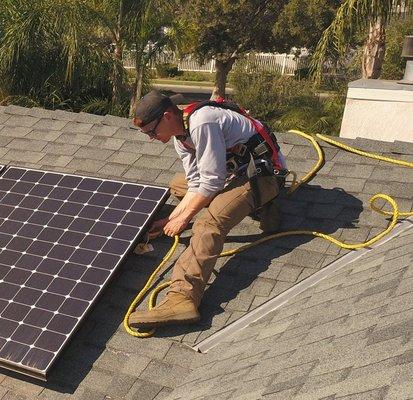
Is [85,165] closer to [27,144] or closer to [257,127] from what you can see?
[27,144]

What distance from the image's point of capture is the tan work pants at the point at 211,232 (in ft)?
11.8

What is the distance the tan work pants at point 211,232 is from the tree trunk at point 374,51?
12.7 meters

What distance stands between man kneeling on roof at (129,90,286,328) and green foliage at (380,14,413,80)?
19.6 metres

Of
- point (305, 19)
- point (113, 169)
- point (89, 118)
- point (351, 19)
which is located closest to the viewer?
point (113, 169)

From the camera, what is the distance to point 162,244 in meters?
4.30

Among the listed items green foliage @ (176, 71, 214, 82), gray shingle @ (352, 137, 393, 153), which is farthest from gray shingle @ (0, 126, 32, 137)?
green foliage @ (176, 71, 214, 82)

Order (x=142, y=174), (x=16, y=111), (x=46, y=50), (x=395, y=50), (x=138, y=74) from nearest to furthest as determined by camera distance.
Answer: (x=142, y=174)
(x=16, y=111)
(x=46, y=50)
(x=138, y=74)
(x=395, y=50)

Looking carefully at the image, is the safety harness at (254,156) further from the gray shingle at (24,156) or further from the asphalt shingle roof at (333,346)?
the gray shingle at (24,156)

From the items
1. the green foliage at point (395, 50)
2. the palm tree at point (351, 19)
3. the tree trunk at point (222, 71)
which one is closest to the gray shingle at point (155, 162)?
the palm tree at point (351, 19)

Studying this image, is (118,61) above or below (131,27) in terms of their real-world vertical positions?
below

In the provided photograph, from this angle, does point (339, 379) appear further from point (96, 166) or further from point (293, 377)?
point (96, 166)

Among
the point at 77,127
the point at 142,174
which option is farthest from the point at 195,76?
the point at 142,174

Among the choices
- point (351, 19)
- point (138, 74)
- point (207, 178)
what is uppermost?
point (351, 19)

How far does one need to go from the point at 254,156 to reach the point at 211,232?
0.75 metres
